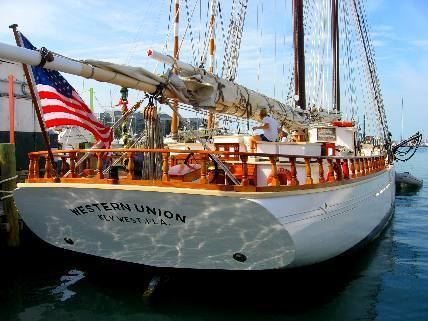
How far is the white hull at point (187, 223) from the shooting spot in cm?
687

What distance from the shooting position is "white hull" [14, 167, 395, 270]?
687cm

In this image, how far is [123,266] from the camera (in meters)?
10.1

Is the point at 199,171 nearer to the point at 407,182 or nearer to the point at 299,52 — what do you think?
the point at 299,52

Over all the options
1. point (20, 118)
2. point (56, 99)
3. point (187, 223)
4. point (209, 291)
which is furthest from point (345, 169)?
point (20, 118)

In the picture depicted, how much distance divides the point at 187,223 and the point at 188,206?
0.38 meters

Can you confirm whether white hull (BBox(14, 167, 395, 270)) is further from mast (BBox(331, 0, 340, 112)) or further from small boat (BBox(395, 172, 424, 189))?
small boat (BBox(395, 172, 424, 189))

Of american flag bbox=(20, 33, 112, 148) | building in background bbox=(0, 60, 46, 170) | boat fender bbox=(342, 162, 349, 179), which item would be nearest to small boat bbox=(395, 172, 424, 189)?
boat fender bbox=(342, 162, 349, 179)

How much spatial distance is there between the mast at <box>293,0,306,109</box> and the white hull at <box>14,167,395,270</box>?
8811 mm

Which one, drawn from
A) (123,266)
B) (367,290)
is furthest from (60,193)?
(367,290)

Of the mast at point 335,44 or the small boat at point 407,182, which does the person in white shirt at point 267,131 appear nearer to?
the mast at point 335,44

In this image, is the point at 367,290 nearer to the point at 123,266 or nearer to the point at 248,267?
the point at 248,267

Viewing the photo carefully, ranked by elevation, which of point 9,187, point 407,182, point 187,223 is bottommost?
point 407,182

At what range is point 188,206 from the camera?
6.96 m

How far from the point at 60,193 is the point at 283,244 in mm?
3680
